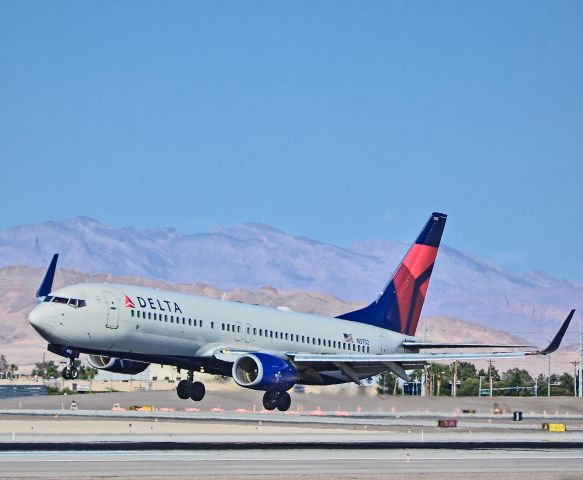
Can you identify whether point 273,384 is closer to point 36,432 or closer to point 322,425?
point 322,425

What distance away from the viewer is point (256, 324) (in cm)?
7294

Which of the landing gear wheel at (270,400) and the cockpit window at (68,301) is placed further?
the landing gear wheel at (270,400)

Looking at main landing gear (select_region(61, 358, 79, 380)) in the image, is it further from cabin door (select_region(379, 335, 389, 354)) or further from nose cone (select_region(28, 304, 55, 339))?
cabin door (select_region(379, 335, 389, 354))

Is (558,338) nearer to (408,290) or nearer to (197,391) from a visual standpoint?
(197,391)

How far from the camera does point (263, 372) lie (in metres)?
69.1

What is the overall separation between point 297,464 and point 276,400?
96.3ft

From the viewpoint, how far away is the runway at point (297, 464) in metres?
38.1

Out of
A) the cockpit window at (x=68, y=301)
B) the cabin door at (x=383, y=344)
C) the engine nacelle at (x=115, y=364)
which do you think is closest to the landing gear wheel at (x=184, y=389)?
the engine nacelle at (x=115, y=364)

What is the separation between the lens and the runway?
38125 millimetres

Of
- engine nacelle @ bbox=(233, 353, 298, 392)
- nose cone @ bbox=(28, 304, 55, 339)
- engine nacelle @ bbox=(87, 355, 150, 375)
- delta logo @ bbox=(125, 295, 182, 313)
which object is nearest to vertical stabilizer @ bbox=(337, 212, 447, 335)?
engine nacelle @ bbox=(233, 353, 298, 392)

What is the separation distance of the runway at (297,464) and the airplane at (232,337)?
658 inches

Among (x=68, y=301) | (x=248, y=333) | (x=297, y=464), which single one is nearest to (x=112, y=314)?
(x=68, y=301)

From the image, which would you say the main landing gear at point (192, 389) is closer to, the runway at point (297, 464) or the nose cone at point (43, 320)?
the nose cone at point (43, 320)

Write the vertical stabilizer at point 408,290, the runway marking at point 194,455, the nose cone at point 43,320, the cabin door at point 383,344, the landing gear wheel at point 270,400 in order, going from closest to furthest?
the runway marking at point 194,455 < the nose cone at point 43,320 < the landing gear wheel at point 270,400 < the cabin door at point 383,344 < the vertical stabilizer at point 408,290
